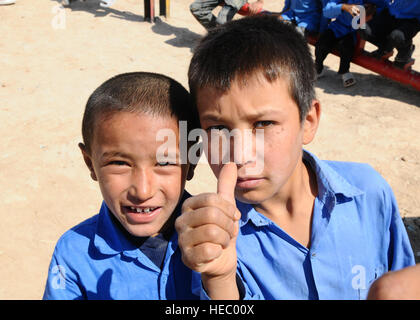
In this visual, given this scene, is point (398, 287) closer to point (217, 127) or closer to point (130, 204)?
point (217, 127)

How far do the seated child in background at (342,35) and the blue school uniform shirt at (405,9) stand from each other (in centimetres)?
39

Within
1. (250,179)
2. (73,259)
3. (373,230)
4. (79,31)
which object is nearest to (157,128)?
(250,179)

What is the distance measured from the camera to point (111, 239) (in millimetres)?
1355

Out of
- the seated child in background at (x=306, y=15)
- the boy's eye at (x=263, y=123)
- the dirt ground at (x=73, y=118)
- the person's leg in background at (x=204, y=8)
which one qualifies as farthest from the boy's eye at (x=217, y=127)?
the person's leg in background at (x=204, y=8)

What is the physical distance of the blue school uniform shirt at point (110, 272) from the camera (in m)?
1.33

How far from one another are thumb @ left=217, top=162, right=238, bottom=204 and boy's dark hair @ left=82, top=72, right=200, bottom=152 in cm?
38

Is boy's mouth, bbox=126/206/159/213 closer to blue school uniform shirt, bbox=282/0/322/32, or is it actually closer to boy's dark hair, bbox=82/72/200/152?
boy's dark hair, bbox=82/72/200/152

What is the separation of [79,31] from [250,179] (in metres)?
5.90

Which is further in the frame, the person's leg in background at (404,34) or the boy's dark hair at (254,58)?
the person's leg in background at (404,34)

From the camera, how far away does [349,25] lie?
4902 millimetres

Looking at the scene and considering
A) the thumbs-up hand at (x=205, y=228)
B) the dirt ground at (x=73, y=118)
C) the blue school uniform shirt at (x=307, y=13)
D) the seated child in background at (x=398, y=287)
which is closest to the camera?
the seated child in background at (x=398, y=287)

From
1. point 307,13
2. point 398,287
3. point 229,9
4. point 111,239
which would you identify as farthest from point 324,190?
point 229,9

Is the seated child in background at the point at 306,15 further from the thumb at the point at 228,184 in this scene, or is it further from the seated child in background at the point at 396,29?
→ the thumb at the point at 228,184

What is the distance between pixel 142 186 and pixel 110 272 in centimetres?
34
